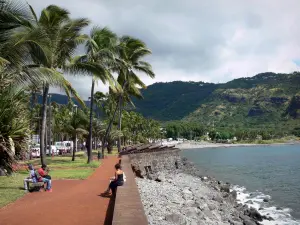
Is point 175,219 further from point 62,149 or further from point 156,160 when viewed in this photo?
point 62,149

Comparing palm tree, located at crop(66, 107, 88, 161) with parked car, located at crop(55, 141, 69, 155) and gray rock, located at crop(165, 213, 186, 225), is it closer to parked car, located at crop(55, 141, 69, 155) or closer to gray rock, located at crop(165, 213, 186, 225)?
parked car, located at crop(55, 141, 69, 155)

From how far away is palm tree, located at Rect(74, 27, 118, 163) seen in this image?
20.1 metres

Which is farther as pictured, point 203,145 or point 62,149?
point 203,145

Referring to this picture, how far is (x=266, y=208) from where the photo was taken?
19.6 metres

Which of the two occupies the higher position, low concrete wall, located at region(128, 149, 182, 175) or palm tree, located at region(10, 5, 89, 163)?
palm tree, located at region(10, 5, 89, 163)

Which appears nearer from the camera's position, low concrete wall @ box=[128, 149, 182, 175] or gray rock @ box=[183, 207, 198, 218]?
gray rock @ box=[183, 207, 198, 218]

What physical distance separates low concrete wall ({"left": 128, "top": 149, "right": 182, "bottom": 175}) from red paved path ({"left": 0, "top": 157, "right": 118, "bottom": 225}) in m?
11.5

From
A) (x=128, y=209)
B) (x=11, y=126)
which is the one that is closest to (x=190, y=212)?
(x=128, y=209)

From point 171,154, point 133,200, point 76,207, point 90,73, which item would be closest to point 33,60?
point 76,207

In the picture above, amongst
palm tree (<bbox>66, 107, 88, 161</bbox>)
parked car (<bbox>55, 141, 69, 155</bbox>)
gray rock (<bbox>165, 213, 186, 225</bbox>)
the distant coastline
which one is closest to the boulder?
gray rock (<bbox>165, 213, 186, 225</bbox>)

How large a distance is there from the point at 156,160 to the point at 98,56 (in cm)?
1152

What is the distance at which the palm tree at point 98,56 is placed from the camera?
20111mm

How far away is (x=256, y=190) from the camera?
27.1 m

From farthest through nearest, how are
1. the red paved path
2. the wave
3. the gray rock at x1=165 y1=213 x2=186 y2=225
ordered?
the wave → the gray rock at x1=165 y1=213 x2=186 y2=225 → the red paved path
